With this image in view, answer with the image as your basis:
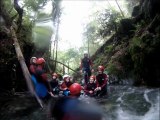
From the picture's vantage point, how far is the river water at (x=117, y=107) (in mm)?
8158

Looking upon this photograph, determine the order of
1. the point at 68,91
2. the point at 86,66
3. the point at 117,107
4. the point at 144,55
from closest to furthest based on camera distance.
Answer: the point at 117,107 → the point at 68,91 → the point at 144,55 → the point at 86,66

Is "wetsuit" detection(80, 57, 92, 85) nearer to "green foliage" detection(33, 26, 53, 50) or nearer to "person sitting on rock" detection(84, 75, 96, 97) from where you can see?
"person sitting on rock" detection(84, 75, 96, 97)

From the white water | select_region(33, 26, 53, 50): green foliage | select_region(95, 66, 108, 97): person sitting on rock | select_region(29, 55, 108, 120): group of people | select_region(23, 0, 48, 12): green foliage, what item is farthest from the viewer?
select_region(33, 26, 53, 50): green foliage

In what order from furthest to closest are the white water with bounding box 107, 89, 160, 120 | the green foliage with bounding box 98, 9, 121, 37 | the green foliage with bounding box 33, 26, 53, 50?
the green foliage with bounding box 98, 9, 121, 37
the green foliage with bounding box 33, 26, 53, 50
the white water with bounding box 107, 89, 160, 120

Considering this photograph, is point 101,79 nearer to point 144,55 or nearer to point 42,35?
point 144,55

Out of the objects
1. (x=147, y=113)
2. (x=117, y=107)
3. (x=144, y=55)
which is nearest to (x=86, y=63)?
(x=144, y=55)

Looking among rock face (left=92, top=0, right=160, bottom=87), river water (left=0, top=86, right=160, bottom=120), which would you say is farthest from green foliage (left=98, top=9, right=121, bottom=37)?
river water (left=0, top=86, right=160, bottom=120)

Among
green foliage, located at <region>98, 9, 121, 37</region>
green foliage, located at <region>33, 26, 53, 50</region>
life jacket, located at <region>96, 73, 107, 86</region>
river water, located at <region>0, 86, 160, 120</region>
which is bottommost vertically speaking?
river water, located at <region>0, 86, 160, 120</region>

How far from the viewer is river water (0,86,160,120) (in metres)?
8.16

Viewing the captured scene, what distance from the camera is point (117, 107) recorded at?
9.35m

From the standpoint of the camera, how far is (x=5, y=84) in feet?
43.9

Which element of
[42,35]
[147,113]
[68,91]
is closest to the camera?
[147,113]

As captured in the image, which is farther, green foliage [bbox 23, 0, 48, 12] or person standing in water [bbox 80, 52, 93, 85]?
green foliage [bbox 23, 0, 48, 12]

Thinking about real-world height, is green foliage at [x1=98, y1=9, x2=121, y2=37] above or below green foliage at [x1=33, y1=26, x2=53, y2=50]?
above
